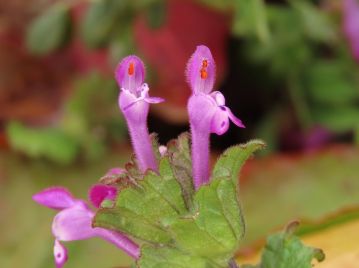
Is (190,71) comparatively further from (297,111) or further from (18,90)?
(18,90)

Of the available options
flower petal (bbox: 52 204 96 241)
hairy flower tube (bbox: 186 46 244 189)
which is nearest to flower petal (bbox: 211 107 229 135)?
hairy flower tube (bbox: 186 46 244 189)

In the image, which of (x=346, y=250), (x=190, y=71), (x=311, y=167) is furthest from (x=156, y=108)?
(x=190, y=71)

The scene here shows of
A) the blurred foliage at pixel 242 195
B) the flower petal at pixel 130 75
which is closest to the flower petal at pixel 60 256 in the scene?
the flower petal at pixel 130 75

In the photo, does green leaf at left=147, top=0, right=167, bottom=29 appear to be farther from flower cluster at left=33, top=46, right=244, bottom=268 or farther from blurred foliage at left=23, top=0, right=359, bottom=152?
flower cluster at left=33, top=46, right=244, bottom=268

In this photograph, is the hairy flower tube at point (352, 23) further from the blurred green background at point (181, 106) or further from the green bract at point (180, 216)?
the green bract at point (180, 216)

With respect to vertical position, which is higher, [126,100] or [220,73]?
[220,73]

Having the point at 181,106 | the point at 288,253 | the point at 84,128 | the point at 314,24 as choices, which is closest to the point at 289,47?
the point at 314,24
